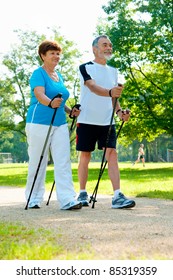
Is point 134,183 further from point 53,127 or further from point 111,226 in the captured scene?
point 111,226

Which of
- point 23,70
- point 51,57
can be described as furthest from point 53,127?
point 23,70

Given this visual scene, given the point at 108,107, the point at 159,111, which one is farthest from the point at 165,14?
the point at 108,107

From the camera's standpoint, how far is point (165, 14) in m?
24.6

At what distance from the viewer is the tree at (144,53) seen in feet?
82.3

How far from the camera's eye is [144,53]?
27.6 metres

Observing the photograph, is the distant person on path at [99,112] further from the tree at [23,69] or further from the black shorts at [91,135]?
the tree at [23,69]

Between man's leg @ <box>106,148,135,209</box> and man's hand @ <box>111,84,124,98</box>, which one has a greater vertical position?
man's hand @ <box>111,84,124,98</box>

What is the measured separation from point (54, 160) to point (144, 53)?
21599 millimetres

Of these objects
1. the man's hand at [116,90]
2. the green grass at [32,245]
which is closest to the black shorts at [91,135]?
the man's hand at [116,90]

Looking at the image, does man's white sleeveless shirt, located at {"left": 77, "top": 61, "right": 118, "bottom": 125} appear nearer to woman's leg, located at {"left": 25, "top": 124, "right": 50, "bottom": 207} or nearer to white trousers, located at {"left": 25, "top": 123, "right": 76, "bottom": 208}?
white trousers, located at {"left": 25, "top": 123, "right": 76, "bottom": 208}

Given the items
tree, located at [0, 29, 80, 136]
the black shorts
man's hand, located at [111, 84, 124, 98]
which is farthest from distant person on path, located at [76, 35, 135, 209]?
tree, located at [0, 29, 80, 136]

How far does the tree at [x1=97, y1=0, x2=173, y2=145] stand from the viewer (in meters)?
25.1
